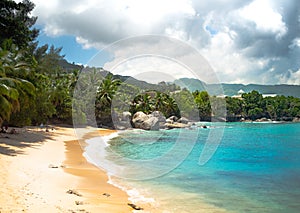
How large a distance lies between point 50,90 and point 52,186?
93.1 feet

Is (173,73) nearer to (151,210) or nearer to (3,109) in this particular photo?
(151,210)

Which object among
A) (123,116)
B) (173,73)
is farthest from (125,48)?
(123,116)

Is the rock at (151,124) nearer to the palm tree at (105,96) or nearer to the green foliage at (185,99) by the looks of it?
the palm tree at (105,96)

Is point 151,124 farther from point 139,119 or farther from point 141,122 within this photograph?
point 139,119

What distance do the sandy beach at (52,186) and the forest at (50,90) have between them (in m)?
3.43

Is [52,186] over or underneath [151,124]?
underneath

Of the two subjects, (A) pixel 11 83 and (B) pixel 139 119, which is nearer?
(A) pixel 11 83

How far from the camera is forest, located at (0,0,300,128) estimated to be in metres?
20.0

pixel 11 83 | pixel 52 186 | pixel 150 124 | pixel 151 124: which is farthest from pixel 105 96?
pixel 52 186

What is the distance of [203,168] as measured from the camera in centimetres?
1852

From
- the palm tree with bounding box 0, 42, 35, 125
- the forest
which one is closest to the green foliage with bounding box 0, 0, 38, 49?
the forest

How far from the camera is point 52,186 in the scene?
1116 centimetres

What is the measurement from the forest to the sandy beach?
3.43m

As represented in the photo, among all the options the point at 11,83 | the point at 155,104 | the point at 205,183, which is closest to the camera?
the point at 205,183
